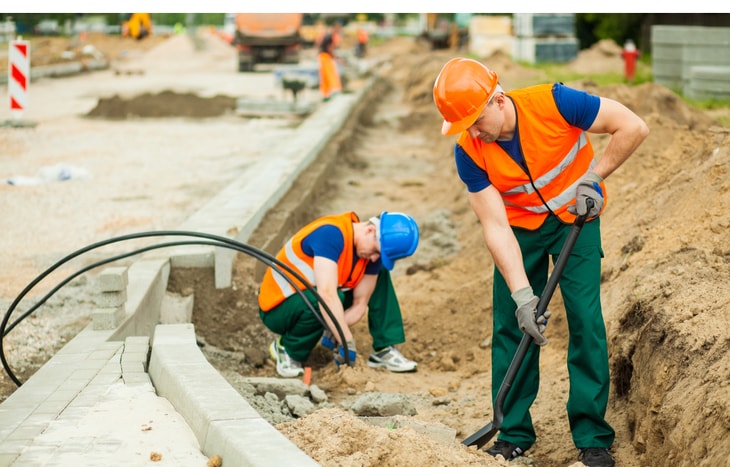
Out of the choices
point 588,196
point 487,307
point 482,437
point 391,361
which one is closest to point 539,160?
point 588,196

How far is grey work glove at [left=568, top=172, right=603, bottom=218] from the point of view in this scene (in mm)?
3881

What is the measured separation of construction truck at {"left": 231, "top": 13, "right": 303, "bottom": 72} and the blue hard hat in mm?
26912

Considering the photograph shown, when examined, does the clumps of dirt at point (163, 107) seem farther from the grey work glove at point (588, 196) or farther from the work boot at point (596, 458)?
the work boot at point (596, 458)

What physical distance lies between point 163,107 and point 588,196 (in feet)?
50.1

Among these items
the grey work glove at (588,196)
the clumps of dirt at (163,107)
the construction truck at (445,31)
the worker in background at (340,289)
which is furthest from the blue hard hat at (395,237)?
the construction truck at (445,31)

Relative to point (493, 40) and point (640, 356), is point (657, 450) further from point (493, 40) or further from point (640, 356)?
point (493, 40)

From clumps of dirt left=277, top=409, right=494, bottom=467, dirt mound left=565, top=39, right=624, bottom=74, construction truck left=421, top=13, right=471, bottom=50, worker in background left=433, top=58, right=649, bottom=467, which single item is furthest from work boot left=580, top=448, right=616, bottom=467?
construction truck left=421, top=13, right=471, bottom=50

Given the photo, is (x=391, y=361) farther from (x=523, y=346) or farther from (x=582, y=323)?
(x=582, y=323)

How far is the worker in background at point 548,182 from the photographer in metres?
3.90

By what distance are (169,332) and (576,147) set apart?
2.21 m

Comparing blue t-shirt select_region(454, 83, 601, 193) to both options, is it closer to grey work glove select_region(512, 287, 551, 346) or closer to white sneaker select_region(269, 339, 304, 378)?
grey work glove select_region(512, 287, 551, 346)

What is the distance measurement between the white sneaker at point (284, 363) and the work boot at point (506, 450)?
1794 millimetres

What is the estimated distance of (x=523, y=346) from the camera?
4059mm
